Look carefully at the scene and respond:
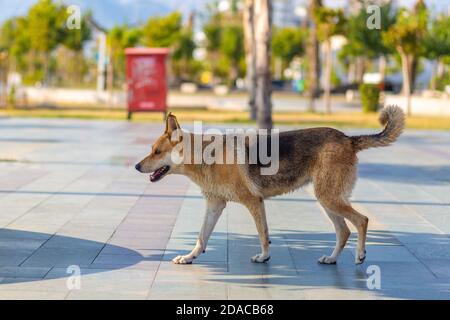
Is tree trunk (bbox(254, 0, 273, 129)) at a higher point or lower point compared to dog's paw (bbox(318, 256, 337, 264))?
higher

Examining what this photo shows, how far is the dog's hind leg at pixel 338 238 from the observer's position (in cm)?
834

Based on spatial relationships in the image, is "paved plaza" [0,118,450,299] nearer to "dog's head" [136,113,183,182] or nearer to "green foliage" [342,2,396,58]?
"dog's head" [136,113,183,182]

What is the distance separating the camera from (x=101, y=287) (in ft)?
23.5

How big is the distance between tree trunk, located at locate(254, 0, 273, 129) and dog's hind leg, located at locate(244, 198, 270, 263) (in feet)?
49.6

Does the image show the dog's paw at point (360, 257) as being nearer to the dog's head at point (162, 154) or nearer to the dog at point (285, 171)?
the dog at point (285, 171)

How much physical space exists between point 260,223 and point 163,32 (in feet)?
198

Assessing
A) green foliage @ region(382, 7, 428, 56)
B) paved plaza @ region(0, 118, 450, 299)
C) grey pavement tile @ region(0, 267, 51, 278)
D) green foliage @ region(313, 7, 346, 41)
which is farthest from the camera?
green foliage @ region(382, 7, 428, 56)

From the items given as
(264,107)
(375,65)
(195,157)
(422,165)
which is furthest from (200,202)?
(375,65)

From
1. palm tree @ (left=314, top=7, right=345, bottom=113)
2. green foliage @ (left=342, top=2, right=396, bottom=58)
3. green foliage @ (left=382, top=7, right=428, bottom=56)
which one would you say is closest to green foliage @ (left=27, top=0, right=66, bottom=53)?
green foliage @ (left=342, top=2, right=396, bottom=58)

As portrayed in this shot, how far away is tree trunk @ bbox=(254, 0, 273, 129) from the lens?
2359 cm

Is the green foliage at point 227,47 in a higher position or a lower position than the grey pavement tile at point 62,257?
higher

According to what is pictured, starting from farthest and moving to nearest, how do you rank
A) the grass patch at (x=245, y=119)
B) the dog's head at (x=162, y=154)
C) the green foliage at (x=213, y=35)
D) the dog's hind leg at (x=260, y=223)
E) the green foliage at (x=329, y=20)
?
the green foliage at (x=213, y=35), the green foliage at (x=329, y=20), the grass patch at (x=245, y=119), the dog's hind leg at (x=260, y=223), the dog's head at (x=162, y=154)

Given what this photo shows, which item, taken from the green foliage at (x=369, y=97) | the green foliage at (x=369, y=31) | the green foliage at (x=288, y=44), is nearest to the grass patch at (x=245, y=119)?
the green foliage at (x=369, y=97)
